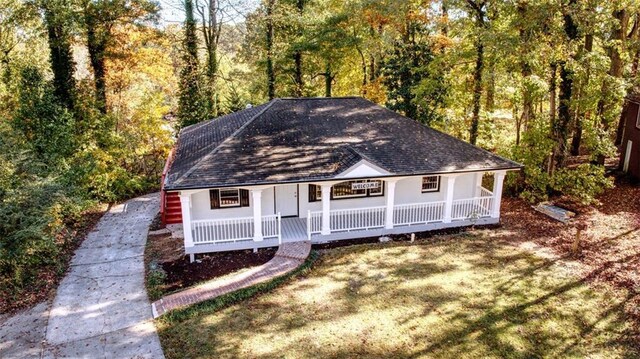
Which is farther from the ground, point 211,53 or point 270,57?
A: point 211,53

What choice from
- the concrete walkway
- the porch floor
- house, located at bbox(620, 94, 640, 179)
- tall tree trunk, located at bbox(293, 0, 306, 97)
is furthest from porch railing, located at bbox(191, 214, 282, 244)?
house, located at bbox(620, 94, 640, 179)

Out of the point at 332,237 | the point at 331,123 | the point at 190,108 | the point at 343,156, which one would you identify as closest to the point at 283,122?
the point at 331,123

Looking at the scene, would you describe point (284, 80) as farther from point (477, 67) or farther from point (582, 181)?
point (582, 181)

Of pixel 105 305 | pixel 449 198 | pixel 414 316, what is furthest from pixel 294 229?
pixel 105 305

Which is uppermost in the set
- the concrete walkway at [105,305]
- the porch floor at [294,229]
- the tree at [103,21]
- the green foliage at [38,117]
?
the tree at [103,21]

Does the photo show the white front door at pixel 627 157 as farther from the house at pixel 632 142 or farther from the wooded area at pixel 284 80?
the wooded area at pixel 284 80

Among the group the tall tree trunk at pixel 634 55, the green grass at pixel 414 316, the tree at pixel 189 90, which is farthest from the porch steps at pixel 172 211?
the tall tree trunk at pixel 634 55
